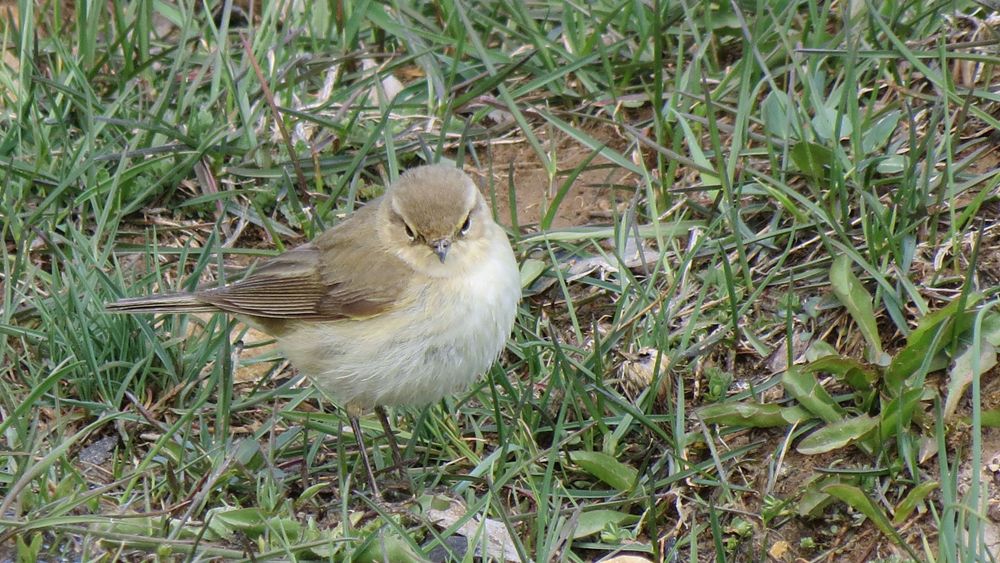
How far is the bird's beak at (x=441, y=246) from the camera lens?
16.6ft

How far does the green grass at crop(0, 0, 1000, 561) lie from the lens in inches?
187

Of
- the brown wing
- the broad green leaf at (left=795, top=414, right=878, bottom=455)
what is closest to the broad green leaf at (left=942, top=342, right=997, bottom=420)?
the broad green leaf at (left=795, top=414, right=878, bottom=455)

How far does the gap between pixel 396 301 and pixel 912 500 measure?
214 cm

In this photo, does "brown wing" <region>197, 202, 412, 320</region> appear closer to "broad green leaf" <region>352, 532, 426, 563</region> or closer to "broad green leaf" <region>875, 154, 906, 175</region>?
"broad green leaf" <region>352, 532, 426, 563</region>

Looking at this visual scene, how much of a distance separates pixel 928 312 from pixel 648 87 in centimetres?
215

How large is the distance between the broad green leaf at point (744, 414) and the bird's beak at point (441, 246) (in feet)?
4.02

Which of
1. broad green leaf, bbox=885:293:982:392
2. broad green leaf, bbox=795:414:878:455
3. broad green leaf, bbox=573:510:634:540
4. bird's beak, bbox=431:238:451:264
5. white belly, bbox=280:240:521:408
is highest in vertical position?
bird's beak, bbox=431:238:451:264

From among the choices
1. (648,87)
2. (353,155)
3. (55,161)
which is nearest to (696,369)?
(648,87)

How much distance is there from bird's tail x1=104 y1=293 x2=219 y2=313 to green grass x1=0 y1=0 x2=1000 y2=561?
20 centimetres

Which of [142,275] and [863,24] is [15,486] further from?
[863,24]

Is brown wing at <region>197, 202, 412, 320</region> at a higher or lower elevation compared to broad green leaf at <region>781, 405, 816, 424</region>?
higher

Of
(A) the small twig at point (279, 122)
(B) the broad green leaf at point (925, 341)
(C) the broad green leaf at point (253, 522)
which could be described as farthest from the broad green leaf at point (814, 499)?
(A) the small twig at point (279, 122)

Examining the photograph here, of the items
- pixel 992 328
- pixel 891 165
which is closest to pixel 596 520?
pixel 992 328

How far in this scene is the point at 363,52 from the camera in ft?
23.2
